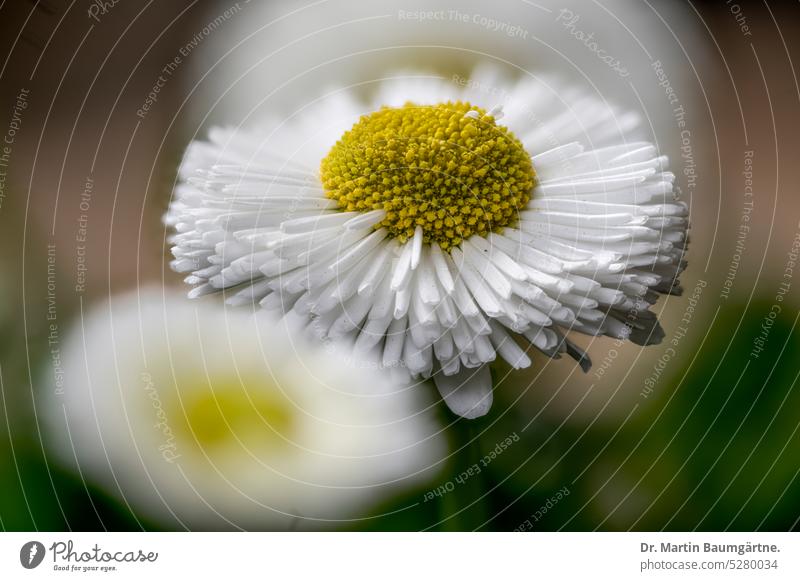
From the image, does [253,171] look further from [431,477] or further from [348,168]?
[431,477]

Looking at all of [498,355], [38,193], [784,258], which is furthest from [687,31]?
[38,193]

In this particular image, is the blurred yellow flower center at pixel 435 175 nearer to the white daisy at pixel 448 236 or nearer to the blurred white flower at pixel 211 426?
the white daisy at pixel 448 236
